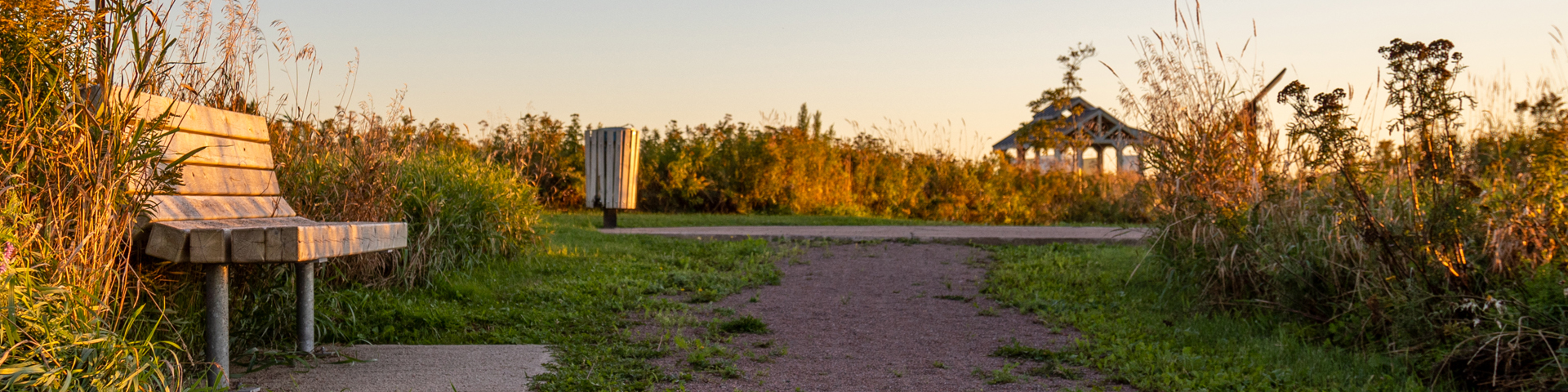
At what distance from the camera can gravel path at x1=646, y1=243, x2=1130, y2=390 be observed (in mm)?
3756

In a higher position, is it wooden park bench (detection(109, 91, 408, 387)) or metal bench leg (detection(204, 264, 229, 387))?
wooden park bench (detection(109, 91, 408, 387))

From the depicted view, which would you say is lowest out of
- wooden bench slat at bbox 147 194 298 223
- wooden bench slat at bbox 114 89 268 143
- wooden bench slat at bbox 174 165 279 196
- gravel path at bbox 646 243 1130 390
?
gravel path at bbox 646 243 1130 390

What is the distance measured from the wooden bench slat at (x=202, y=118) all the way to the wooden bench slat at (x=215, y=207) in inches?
8.7

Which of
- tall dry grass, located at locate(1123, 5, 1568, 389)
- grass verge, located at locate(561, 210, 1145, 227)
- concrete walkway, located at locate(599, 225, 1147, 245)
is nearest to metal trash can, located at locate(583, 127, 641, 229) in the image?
grass verge, located at locate(561, 210, 1145, 227)

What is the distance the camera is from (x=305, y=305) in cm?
377

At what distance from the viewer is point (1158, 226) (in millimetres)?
5621

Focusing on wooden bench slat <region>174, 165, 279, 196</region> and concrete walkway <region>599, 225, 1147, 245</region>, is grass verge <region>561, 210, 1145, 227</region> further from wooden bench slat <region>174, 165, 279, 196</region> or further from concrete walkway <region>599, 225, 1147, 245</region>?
wooden bench slat <region>174, 165, 279, 196</region>

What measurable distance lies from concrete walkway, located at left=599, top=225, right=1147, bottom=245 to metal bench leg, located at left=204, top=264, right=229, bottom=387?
586 centimetres

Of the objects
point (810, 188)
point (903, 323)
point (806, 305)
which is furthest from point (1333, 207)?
point (810, 188)

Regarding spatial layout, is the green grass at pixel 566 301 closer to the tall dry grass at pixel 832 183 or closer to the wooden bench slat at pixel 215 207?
the wooden bench slat at pixel 215 207

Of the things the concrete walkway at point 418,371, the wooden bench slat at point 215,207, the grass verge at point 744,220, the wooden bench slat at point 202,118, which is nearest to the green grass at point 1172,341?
the concrete walkway at point 418,371

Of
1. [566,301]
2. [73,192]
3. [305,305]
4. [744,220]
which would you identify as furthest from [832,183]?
[73,192]

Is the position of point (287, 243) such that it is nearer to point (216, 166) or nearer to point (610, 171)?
point (216, 166)

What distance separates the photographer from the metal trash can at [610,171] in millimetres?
10766
